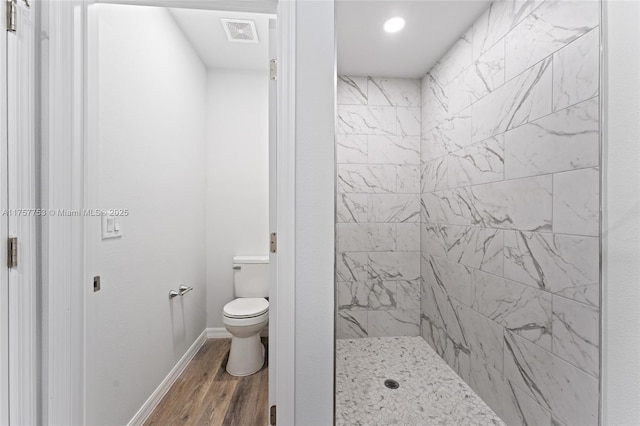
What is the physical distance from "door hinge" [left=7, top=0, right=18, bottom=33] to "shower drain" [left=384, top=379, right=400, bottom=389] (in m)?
2.33

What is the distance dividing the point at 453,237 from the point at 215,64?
2.40 m

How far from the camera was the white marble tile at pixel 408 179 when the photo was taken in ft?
6.07

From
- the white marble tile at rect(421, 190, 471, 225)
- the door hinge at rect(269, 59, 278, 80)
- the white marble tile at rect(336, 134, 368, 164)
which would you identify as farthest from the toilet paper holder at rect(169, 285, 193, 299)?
the white marble tile at rect(421, 190, 471, 225)

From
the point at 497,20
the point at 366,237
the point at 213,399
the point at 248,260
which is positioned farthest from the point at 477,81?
the point at 213,399

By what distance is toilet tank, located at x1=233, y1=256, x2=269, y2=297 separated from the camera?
7.36 feet

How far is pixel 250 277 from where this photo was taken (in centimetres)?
226

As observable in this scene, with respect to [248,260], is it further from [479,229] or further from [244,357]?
[479,229]

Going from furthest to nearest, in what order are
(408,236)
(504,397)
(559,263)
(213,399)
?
(408,236) < (213,399) < (504,397) < (559,263)

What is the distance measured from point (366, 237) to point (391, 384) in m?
0.93

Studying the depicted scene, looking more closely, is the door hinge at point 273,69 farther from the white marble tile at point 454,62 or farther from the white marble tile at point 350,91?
the white marble tile at point 454,62

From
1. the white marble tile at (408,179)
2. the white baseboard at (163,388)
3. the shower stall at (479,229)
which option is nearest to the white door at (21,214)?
the white baseboard at (163,388)

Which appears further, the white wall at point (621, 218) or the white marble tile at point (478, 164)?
the white marble tile at point (478, 164)

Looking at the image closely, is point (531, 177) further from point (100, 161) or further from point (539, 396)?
point (100, 161)

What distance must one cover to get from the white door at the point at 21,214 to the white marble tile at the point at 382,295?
1.61 meters
